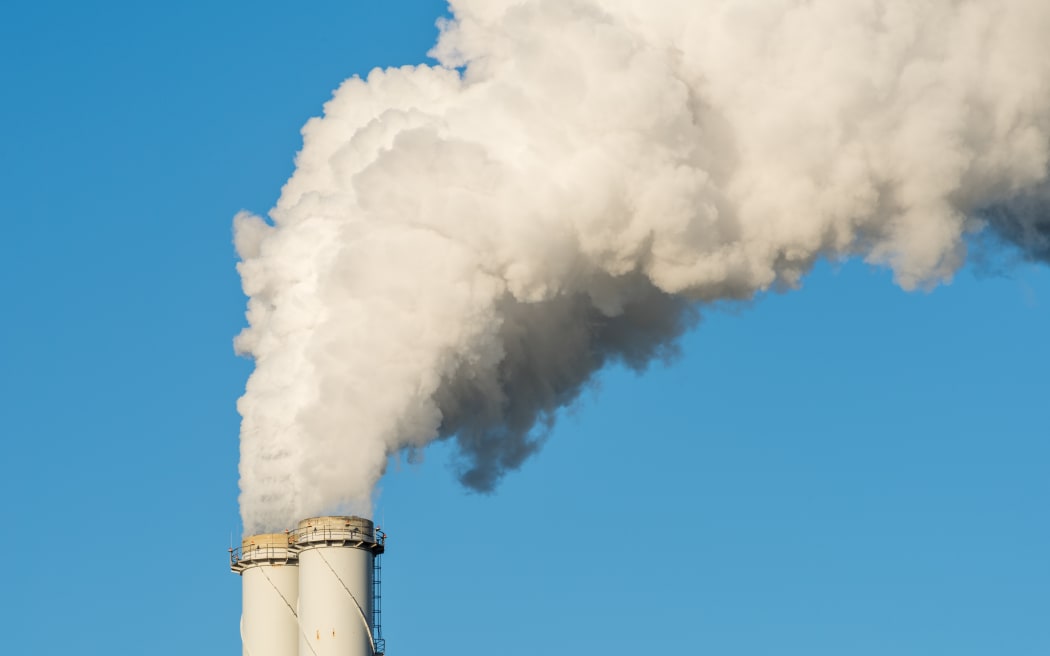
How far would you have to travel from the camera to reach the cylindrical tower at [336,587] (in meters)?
74.6

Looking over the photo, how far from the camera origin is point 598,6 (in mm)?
79875

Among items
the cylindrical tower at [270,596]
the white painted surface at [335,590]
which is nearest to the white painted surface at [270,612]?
the cylindrical tower at [270,596]

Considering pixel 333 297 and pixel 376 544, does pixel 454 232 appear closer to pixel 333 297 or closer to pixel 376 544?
pixel 333 297

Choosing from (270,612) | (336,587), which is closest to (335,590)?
(336,587)

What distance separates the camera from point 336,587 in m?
75.1

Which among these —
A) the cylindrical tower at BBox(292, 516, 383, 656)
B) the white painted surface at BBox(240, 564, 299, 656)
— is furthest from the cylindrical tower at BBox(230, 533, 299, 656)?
the cylindrical tower at BBox(292, 516, 383, 656)

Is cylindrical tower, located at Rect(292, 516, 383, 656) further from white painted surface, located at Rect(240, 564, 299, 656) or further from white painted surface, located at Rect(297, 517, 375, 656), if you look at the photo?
white painted surface, located at Rect(240, 564, 299, 656)

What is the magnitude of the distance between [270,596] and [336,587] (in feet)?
19.6

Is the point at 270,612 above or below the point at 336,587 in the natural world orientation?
above

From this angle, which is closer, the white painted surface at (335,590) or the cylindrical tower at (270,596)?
the white painted surface at (335,590)

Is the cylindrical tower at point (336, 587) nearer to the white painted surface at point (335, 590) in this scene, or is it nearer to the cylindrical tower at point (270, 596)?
the white painted surface at point (335, 590)

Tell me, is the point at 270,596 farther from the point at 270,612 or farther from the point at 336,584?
the point at 336,584

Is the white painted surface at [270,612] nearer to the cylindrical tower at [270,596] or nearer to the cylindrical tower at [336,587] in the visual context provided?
the cylindrical tower at [270,596]

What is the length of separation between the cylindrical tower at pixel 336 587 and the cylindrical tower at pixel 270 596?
3.51 metres
